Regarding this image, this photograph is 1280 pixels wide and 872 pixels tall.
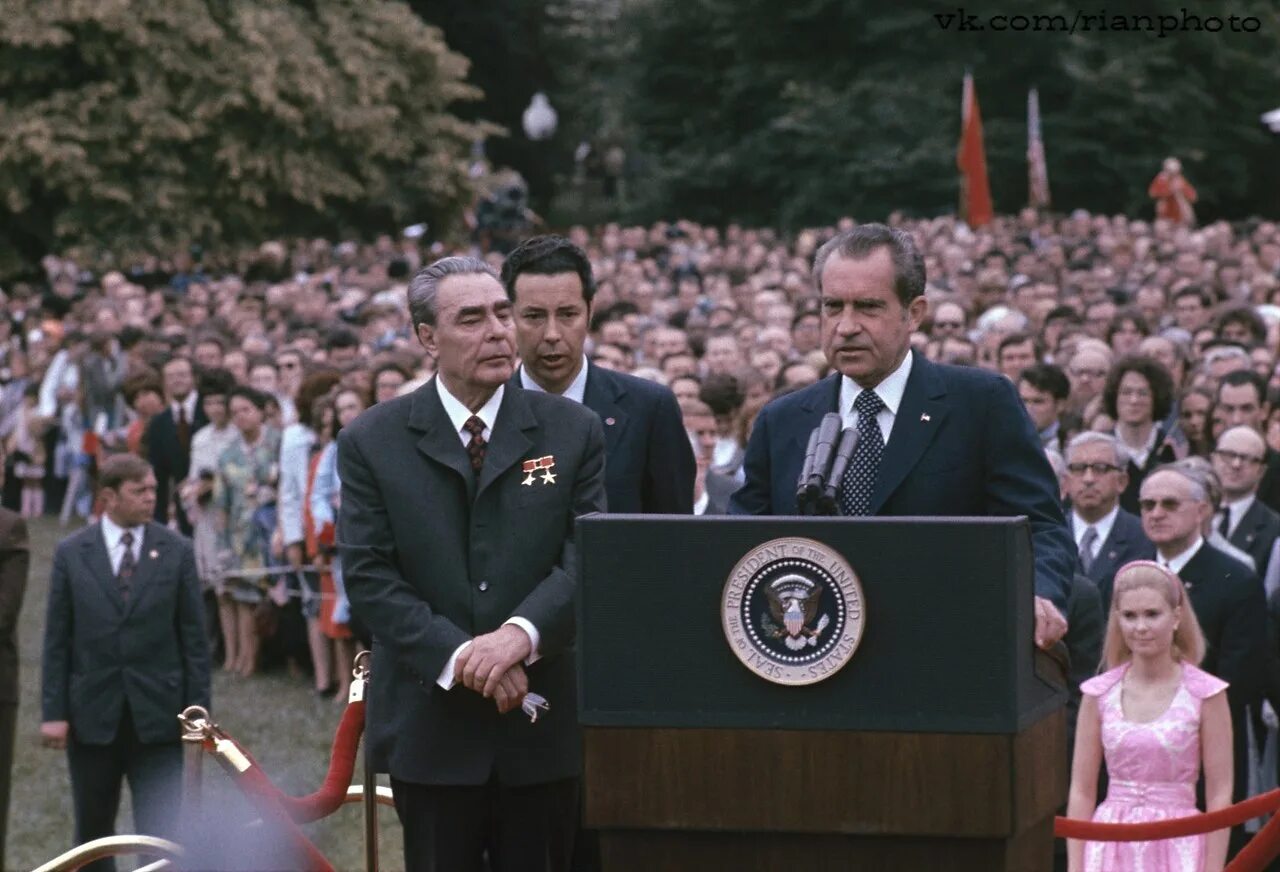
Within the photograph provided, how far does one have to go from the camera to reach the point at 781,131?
154 feet

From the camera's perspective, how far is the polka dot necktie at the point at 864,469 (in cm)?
458

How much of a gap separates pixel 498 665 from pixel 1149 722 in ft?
10.8

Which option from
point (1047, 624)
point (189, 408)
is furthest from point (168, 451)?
point (1047, 624)

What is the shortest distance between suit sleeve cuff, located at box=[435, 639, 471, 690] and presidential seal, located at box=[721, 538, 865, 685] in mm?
1114

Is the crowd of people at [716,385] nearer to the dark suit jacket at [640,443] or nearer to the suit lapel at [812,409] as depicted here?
the dark suit jacket at [640,443]

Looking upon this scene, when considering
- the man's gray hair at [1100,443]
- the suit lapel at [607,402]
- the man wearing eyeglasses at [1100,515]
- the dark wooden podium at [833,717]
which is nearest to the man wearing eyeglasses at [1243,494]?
the man's gray hair at [1100,443]

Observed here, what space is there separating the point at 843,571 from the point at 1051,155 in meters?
42.5

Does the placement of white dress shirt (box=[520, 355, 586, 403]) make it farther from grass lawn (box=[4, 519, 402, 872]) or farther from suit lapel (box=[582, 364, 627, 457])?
grass lawn (box=[4, 519, 402, 872])

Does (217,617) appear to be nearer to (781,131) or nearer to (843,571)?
(843,571)

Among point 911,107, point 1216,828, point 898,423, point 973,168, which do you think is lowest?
point 1216,828

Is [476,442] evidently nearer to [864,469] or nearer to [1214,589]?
[864,469]

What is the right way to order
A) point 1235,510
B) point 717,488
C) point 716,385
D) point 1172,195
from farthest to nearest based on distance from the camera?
point 1172,195 → point 716,385 → point 717,488 → point 1235,510

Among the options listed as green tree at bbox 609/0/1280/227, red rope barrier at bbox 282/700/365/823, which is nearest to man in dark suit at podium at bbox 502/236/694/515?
red rope barrier at bbox 282/700/365/823

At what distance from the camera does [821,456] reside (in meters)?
4.11
